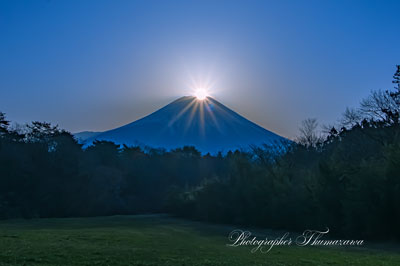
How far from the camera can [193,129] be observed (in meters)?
167

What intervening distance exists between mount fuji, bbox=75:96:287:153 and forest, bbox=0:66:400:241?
7855cm

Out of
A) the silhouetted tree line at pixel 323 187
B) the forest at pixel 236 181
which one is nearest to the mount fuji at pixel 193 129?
the forest at pixel 236 181

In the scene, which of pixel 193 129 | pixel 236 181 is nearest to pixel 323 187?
pixel 236 181

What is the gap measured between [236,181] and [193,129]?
130647mm

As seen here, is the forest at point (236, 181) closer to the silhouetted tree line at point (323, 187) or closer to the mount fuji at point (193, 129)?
the silhouetted tree line at point (323, 187)

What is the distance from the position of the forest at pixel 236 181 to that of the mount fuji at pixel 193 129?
7855 cm

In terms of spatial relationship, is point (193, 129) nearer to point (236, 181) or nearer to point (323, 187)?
point (236, 181)

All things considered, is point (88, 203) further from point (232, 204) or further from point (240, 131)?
point (240, 131)

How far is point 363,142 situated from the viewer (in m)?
31.0

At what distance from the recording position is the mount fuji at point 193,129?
150625 mm

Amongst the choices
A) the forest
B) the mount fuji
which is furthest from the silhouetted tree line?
the mount fuji

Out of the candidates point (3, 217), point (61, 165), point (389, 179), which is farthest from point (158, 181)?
point (389, 179)

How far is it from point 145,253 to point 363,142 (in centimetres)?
2238

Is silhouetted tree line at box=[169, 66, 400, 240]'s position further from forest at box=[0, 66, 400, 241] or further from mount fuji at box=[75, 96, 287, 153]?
mount fuji at box=[75, 96, 287, 153]
